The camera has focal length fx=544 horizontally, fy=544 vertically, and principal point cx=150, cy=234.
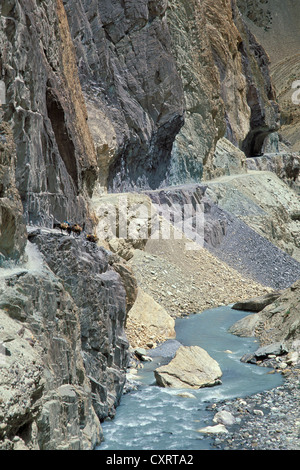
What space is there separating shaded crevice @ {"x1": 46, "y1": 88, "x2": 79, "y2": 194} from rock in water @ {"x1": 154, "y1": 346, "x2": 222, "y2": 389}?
677 cm

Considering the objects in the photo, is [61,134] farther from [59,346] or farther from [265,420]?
[265,420]

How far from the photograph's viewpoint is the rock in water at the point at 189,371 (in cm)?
1250

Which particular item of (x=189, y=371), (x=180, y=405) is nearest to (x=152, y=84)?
(x=189, y=371)

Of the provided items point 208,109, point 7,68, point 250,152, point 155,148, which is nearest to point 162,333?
point 7,68

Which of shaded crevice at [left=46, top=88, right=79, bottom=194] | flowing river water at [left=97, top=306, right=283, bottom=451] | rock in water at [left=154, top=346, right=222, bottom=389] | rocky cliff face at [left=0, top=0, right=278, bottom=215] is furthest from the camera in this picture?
shaded crevice at [left=46, top=88, right=79, bottom=194]

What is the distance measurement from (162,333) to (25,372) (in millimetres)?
10736

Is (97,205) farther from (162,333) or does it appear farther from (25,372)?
(25,372)

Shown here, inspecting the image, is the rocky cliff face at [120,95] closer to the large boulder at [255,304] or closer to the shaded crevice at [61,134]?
the shaded crevice at [61,134]

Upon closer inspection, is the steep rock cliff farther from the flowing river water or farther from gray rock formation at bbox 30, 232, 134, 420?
the flowing river water

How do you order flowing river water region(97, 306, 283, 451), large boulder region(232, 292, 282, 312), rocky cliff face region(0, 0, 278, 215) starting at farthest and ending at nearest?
large boulder region(232, 292, 282, 312) < rocky cliff face region(0, 0, 278, 215) < flowing river water region(97, 306, 283, 451)

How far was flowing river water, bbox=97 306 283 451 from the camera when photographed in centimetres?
937

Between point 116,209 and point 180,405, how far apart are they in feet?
35.8

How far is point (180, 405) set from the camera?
37.0ft

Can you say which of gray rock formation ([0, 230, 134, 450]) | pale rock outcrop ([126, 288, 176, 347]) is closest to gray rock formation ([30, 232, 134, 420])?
gray rock formation ([0, 230, 134, 450])
